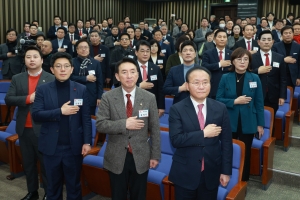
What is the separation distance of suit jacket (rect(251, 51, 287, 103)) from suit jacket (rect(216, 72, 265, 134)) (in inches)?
25.2

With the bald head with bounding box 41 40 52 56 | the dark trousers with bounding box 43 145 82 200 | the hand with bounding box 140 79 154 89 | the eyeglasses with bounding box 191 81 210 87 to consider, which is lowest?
the dark trousers with bounding box 43 145 82 200

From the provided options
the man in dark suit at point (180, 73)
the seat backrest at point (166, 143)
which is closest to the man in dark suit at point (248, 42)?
the man in dark suit at point (180, 73)

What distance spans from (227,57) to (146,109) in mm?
1909

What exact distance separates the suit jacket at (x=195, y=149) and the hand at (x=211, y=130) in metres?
0.06

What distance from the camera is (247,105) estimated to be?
105 inches

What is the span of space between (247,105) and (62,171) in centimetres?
159

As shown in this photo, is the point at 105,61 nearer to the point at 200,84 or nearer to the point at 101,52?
the point at 101,52

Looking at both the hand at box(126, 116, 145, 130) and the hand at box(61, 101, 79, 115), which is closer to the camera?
the hand at box(126, 116, 145, 130)

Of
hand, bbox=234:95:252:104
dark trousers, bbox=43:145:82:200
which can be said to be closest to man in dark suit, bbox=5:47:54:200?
dark trousers, bbox=43:145:82:200

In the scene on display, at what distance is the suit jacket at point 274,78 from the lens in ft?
10.8

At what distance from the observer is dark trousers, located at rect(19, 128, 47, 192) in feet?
8.66

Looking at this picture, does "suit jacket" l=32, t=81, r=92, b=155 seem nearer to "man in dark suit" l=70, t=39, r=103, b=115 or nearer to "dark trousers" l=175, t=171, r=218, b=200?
"dark trousers" l=175, t=171, r=218, b=200

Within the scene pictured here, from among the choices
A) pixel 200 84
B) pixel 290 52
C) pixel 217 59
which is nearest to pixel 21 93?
pixel 200 84

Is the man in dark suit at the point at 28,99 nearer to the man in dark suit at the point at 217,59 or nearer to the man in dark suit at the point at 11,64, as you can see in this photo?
the man in dark suit at the point at 217,59
